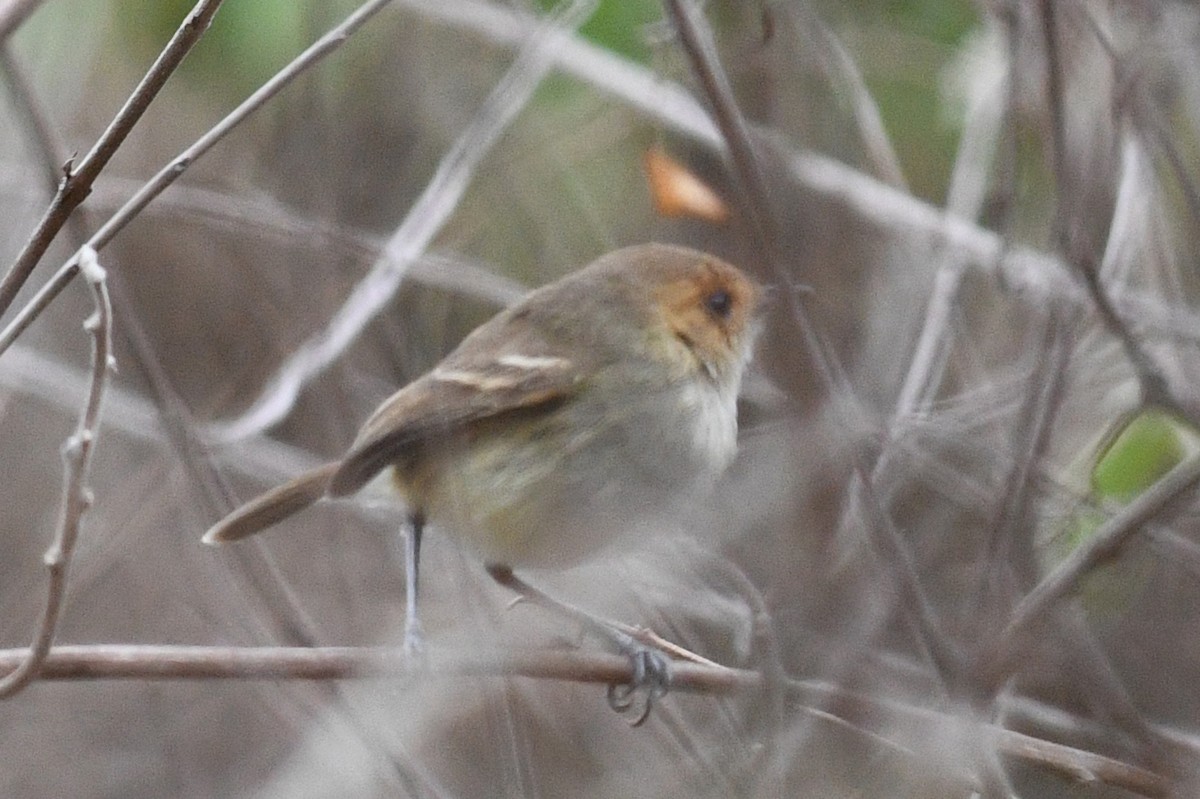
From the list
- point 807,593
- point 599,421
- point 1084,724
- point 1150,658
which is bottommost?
point 1150,658

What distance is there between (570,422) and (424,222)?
67 cm

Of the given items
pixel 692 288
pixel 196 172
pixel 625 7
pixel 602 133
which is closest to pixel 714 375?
pixel 692 288

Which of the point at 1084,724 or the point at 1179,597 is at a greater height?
the point at 1084,724

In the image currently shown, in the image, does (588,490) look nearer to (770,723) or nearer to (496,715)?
(496,715)

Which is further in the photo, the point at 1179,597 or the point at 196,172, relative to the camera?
the point at 196,172

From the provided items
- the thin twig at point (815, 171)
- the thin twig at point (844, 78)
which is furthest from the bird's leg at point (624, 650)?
the thin twig at point (844, 78)

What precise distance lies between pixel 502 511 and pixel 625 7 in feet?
4.62

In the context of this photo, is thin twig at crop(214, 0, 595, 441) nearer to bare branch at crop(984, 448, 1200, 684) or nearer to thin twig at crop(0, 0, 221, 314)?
thin twig at crop(0, 0, 221, 314)

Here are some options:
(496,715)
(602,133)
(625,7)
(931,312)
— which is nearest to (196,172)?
(602,133)

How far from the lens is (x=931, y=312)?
3.58 metres

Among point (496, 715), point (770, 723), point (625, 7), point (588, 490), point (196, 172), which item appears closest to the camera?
point (770, 723)

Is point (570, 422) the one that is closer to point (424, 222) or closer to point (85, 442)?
point (424, 222)

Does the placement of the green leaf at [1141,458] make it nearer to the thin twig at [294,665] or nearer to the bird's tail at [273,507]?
the thin twig at [294,665]

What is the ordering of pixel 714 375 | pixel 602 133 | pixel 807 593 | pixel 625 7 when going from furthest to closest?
pixel 602 133, pixel 625 7, pixel 714 375, pixel 807 593
